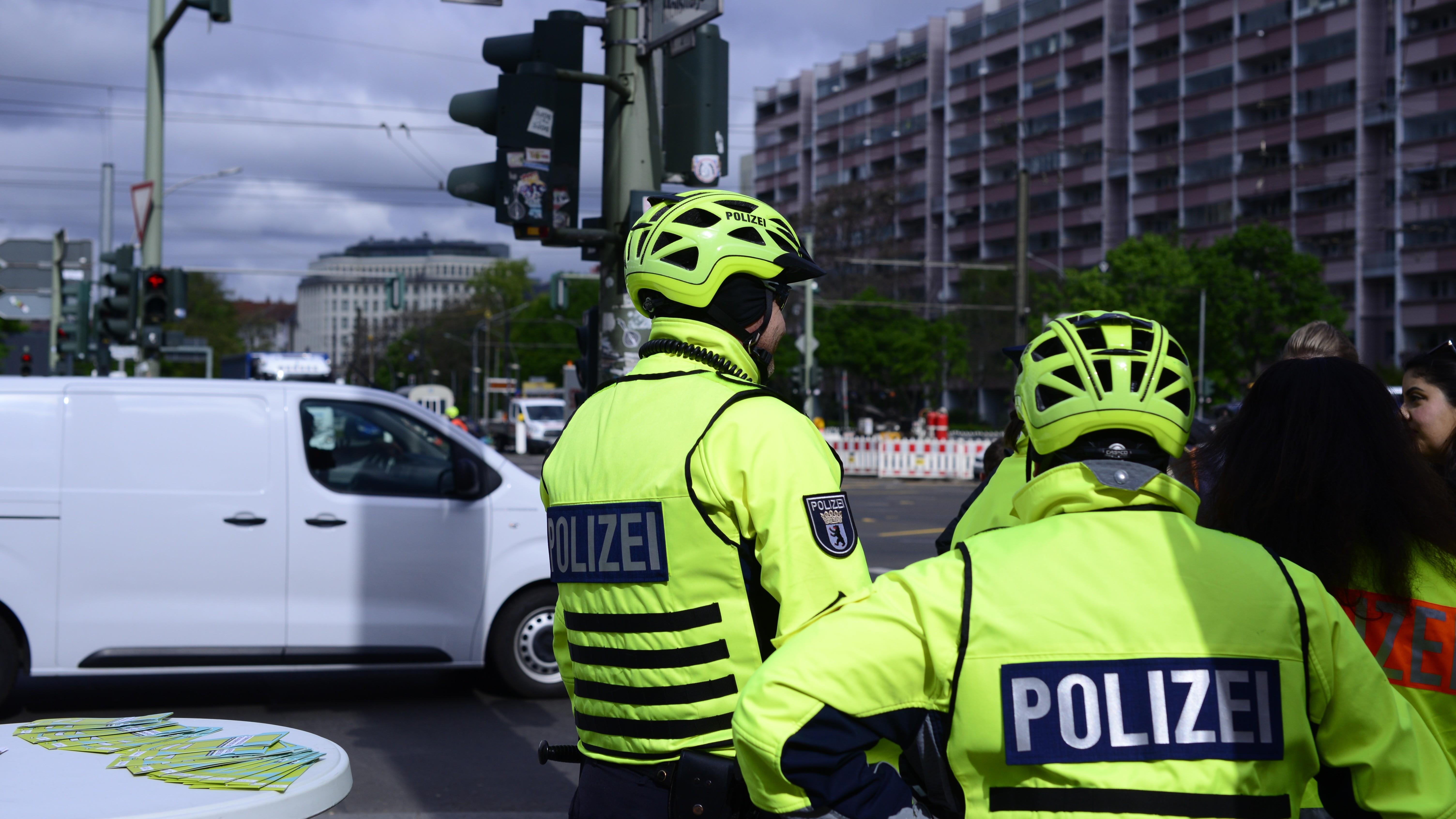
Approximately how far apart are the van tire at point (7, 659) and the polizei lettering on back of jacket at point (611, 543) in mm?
5330

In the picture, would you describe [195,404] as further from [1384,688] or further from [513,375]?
[513,375]

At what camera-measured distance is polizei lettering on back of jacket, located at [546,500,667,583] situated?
7.84 ft

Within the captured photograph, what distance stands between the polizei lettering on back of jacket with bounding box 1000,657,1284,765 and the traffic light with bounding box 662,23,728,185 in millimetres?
Result: 4211

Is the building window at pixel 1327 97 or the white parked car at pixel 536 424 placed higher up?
the building window at pixel 1327 97

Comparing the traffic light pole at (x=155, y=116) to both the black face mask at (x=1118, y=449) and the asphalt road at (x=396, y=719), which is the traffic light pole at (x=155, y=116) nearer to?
the asphalt road at (x=396, y=719)

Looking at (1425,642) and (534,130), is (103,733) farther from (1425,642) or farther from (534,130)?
(534,130)

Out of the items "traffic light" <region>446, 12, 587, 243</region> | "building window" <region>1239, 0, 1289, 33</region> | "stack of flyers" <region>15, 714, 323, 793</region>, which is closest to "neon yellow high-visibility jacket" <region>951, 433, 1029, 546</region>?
"stack of flyers" <region>15, 714, 323, 793</region>

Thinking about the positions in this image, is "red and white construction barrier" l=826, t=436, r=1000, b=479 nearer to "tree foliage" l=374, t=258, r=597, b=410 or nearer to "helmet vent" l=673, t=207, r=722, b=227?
"helmet vent" l=673, t=207, r=722, b=227

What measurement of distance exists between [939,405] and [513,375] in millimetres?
40649

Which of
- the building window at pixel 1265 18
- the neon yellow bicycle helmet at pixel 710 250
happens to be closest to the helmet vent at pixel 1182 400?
the neon yellow bicycle helmet at pixel 710 250

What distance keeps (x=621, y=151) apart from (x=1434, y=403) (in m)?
3.15

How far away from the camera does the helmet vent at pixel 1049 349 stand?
1909 mm

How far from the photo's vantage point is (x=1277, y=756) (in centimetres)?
167

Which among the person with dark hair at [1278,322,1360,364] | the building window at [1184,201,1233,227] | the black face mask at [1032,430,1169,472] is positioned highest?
the building window at [1184,201,1233,227]
